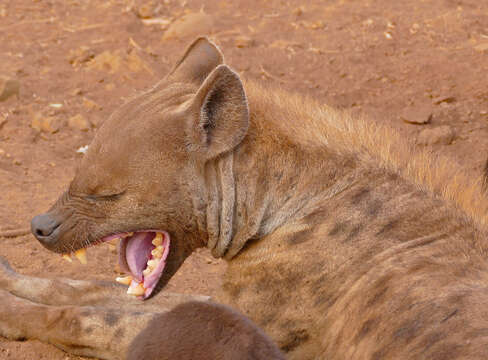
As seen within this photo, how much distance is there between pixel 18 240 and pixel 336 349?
2283 millimetres

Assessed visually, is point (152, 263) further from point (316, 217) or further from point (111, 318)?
point (316, 217)

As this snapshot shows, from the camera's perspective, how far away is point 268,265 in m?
3.54

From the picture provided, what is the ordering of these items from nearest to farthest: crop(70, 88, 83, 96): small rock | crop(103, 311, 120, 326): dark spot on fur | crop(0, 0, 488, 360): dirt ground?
crop(103, 311, 120, 326): dark spot on fur < crop(0, 0, 488, 360): dirt ground < crop(70, 88, 83, 96): small rock

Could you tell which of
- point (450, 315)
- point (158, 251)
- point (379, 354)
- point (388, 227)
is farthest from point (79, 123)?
point (450, 315)

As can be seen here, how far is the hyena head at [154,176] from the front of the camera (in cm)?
343

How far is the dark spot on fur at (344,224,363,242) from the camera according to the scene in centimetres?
346

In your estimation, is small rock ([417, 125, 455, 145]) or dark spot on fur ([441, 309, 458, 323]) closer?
dark spot on fur ([441, 309, 458, 323])

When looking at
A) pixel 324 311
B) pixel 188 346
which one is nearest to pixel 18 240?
pixel 324 311

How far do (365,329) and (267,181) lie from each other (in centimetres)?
70

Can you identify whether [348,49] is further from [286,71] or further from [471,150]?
[471,150]

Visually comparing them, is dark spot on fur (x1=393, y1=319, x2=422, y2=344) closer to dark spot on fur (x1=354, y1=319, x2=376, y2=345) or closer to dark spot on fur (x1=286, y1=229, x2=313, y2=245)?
dark spot on fur (x1=354, y1=319, x2=376, y2=345)

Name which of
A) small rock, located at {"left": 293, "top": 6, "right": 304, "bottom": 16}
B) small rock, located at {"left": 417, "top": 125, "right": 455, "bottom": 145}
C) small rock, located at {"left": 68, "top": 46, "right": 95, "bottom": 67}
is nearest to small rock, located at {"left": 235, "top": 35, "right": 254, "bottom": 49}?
small rock, located at {"left": 293, "top": 6, "right": 304, "bottom": 16}

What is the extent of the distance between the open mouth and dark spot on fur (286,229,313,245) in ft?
1.57

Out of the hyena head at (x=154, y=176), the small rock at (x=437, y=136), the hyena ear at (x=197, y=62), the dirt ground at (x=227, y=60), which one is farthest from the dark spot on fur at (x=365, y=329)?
the small rock at (x=437, y=136)
